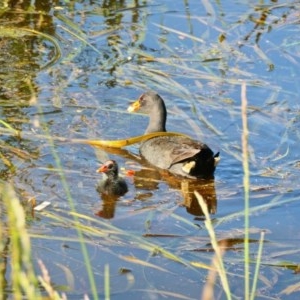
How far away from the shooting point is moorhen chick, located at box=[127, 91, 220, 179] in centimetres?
784

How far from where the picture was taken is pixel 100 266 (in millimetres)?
6062

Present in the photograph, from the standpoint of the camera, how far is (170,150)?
8180 millimetres

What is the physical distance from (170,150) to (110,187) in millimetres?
973

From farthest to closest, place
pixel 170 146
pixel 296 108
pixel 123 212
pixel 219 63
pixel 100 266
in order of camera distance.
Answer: pixel 219 63 → pixel 296 108 → pixel 170 146 → pixel 123 212 → pixel 100 266

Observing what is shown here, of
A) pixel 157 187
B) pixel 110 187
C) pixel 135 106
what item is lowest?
pixel 157 187

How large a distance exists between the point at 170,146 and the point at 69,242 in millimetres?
2066

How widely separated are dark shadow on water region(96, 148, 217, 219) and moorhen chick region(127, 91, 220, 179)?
0.06m

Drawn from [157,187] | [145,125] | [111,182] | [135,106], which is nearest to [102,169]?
[111,182]

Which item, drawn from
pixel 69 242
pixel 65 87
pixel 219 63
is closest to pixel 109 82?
pixel 65 87

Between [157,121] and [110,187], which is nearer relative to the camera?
[110,187]

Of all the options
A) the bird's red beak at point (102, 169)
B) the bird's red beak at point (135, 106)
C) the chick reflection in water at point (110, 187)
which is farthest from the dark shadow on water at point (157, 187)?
the bird's red beak at point (135, 106)

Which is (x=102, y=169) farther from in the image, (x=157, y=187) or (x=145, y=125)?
(x=145, y=125)

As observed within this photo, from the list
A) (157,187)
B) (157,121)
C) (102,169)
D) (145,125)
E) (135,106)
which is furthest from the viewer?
(145,125)

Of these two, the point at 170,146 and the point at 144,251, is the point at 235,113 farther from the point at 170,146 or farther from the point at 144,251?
the point at 144,251
